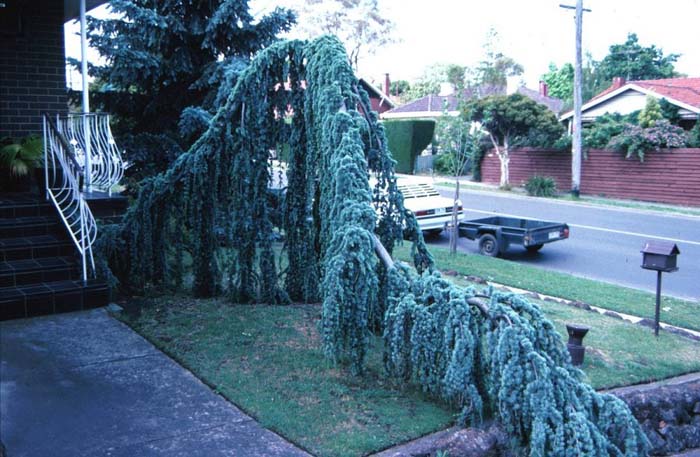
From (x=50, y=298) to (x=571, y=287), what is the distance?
7.30 meters

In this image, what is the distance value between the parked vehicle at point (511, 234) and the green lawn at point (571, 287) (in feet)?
2.45

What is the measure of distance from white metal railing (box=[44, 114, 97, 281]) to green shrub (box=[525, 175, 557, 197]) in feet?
72.2

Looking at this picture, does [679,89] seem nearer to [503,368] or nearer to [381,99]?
[381,99]

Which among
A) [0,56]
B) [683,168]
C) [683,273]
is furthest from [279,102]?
[683,168]

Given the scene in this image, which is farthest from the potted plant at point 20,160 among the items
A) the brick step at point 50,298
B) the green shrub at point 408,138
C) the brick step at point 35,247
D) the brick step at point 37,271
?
the green shrub at point 408,138

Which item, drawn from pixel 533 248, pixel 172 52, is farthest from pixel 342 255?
pixel 533 248

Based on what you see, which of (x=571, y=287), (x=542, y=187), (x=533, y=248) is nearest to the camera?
(x=571, y=287)

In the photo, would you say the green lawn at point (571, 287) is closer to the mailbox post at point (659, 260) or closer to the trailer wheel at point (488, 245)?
the trailer wheel at point (488, 245)

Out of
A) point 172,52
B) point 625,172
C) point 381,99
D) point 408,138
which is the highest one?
point 381,99

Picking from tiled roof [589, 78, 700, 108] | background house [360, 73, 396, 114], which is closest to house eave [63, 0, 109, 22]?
tiled roof [589, 78, 700, 108]

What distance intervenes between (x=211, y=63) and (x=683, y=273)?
9337mm

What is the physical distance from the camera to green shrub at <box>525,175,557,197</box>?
1085 inches

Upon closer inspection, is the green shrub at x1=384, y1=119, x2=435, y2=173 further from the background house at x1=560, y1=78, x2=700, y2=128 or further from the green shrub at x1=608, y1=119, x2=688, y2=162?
the green shrub at x1=608, y1=119, x2=688, y2=162

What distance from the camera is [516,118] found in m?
28.8
